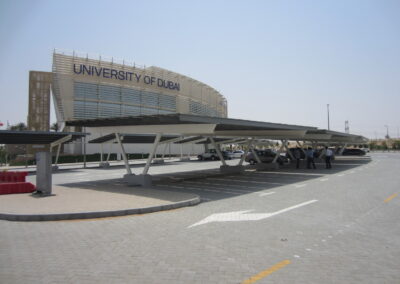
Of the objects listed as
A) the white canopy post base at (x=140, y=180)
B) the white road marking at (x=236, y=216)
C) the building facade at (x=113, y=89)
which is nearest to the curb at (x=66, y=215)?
the white road marking at (x=236, y=216)

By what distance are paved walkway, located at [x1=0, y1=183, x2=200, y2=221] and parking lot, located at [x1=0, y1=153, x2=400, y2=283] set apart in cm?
37

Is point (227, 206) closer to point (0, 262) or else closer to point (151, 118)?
point (151, 118)

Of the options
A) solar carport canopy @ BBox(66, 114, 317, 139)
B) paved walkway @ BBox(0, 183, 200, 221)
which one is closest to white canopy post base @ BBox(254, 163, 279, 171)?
solar carport canopy @ BBox(66, 114, 317, 139)

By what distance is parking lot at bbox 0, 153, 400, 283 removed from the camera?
4.54 metres

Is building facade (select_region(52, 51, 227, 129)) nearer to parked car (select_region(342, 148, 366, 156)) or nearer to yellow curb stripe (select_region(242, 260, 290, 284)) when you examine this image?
parked car (select_region(342, 148, 366, 156))

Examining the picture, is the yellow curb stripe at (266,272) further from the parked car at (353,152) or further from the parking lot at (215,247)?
the parked car at (353,152)

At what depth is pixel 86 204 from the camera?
377 inches

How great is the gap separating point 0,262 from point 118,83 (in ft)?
150

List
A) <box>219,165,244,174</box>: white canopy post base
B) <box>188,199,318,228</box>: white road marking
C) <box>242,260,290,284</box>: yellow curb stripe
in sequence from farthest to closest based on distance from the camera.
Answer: <box>219,165,244,174</box>: white canopy post base, <box>188,199,318,228</box>: white road marking, <box>242,260,290,284</box>: yellow curb stripe

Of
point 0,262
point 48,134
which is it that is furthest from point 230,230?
point 48,134

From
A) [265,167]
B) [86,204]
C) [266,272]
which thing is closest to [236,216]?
[266,272]

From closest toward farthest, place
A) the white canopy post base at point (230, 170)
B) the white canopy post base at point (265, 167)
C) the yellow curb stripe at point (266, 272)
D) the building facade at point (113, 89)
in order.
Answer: the yellow curb stripe at point (266, 272), the white canopy post base at point (230, 170), the white canopy post base at point (265, 167), the building facade at point (113, 89)

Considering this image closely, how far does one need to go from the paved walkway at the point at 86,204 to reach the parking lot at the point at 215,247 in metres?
0.37

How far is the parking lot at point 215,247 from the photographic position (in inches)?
179
